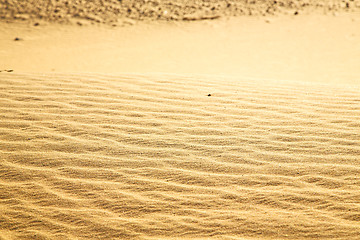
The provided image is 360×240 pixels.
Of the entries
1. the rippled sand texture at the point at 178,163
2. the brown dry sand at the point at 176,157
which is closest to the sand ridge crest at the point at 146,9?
the brown dry sand at the point at 176,157

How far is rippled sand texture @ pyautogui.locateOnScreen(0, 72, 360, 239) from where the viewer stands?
2.64 metres

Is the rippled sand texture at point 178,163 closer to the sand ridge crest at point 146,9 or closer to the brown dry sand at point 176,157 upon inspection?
the brown dry sand at point 176,157

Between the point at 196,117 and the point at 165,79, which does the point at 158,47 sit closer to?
the point at 165,79

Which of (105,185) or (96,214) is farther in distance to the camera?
(105,185)

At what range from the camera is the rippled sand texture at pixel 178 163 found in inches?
104

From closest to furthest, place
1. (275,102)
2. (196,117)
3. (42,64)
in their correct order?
(196,117) → (275,102) → (42,64)

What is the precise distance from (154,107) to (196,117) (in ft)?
1.85

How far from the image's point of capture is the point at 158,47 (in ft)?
35.1

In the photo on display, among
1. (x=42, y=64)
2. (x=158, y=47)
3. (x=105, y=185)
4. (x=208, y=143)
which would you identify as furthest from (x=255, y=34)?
(x=105, y=185)

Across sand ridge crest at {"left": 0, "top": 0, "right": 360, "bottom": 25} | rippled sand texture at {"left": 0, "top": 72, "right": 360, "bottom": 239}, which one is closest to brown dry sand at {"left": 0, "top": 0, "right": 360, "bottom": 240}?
rippled sand texture at {"left": 0, "top": 72, "right": 360, "bottom": 239}

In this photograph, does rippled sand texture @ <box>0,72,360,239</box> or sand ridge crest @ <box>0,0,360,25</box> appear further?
sand ridge crest @ <box>0,0,360,25</box>

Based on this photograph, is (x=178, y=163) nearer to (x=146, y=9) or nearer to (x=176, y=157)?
(x=176, y=157)

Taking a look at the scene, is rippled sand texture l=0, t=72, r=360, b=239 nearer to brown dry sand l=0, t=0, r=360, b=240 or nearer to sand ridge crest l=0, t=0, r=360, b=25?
brown dry sand l=0, t=0, r=360, b=240

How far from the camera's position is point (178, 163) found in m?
3.27
